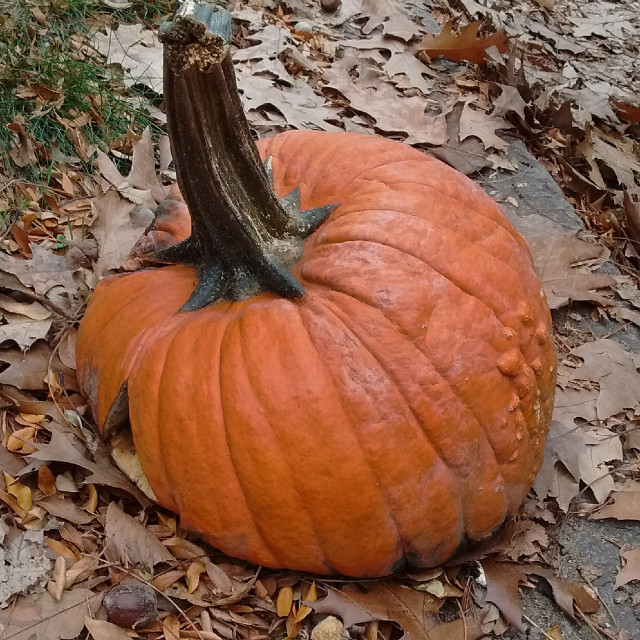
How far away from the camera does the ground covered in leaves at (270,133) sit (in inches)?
76.9

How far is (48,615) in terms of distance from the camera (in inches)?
71.4

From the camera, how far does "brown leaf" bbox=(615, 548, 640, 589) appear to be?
7.06ft

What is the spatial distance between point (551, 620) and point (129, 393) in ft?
4.67

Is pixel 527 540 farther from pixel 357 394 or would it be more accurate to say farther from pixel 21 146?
pixel 21 146

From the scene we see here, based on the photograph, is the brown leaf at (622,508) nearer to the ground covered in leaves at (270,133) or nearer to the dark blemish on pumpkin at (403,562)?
the ground covered in leaves at (270,133)

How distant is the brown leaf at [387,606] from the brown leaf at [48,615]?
61cm

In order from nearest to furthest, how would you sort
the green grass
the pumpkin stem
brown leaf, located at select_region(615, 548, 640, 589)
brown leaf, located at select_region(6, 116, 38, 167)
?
the pumpkin stem
brown leaf, located at select_region(615, 548, 640, 589)
brown leaf, located at select_region(6, 116, 38, 167)
the green grass

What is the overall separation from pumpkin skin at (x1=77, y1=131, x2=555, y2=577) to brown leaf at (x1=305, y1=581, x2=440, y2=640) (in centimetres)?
11

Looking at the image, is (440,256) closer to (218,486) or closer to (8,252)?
A: (218,486)

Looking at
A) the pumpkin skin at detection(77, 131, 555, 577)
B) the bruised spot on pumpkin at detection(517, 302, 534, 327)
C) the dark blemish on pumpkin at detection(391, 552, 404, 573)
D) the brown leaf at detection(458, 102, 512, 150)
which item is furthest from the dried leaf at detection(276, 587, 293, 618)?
the brown leaf at detection(458, 102, 512, 150)

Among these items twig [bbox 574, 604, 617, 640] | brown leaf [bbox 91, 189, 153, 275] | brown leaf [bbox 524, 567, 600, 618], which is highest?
brown leaf [bbox 91, 189, 153, 275]

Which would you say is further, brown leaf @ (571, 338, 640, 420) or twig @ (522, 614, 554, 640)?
brown leaf @ (571, 338, 640, 420)

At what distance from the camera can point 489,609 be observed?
202cm

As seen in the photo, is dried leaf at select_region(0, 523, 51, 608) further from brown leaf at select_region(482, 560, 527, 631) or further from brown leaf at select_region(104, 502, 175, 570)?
brown leaf at select_region(482, 560, 527, 631)
